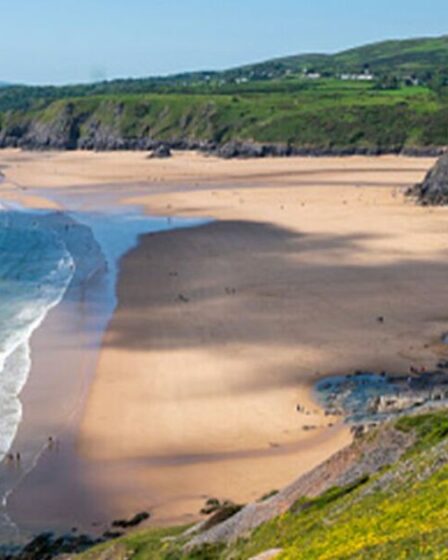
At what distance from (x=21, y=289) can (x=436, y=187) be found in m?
45.7

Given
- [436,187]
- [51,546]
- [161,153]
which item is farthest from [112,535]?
[161,153]

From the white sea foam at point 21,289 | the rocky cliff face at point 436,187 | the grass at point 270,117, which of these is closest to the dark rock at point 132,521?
the white sea foam at point 21,289

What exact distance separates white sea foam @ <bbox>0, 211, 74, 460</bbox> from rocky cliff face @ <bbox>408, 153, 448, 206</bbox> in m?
35.5

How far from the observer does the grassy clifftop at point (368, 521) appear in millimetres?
15164

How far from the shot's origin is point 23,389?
128 feet

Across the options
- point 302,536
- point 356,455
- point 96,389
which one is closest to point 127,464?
point 96,389

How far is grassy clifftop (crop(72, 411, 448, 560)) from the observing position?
15.2 m

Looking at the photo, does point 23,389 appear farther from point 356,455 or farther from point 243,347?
point 356,455

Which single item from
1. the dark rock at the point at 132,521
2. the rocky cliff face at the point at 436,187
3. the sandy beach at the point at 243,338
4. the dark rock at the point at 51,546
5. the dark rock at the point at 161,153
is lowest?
the dark rock at the point at 132,521

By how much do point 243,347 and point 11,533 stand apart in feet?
63.8

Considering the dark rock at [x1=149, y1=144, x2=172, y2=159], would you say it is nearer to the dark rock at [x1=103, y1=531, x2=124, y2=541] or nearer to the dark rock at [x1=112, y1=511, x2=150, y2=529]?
the dark rock at [x1=112, y1=511, x2=150, y2=529]

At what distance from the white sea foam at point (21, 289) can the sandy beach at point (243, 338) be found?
1.33 m

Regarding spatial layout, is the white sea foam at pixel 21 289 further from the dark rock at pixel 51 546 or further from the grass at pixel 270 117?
the grass at pixel 270 117

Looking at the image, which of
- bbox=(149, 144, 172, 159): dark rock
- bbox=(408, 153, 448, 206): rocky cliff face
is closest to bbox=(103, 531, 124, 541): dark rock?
bbox=(408, 153, 448, 206): rocky cliff face
